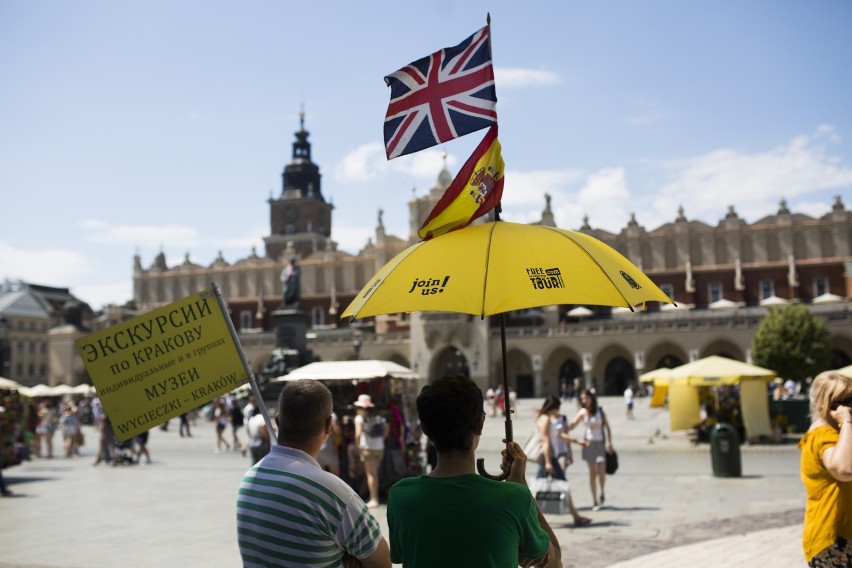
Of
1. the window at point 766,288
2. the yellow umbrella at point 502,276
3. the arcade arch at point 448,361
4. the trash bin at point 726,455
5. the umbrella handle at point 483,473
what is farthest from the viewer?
the arcade arch at point 448,361

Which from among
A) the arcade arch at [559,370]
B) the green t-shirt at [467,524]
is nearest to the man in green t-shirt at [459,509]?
the green t-shirt at [467,524]

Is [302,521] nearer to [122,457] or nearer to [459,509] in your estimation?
[459,509]

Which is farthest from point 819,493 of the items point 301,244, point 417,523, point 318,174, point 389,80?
point 318,174

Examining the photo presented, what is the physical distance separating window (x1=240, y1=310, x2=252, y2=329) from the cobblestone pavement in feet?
138

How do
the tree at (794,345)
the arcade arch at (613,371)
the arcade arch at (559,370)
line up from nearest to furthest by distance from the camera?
the tree at (794,345) → the arcade arch at (613,371) → the arcade arch at (559,370)

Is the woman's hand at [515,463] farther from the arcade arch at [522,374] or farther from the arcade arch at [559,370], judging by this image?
the arcade arch at [522,374]

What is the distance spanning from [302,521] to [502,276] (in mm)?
1366

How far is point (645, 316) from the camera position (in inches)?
1842

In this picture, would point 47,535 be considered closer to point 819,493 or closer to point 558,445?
point 558,445

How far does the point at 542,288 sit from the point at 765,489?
9058 millimetres

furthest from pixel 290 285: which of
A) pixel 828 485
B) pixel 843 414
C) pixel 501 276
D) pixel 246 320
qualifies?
pixel 246 320

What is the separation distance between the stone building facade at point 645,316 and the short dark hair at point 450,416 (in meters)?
41.0

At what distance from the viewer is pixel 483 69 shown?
145 inches

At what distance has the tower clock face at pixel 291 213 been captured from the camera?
73.4 m
